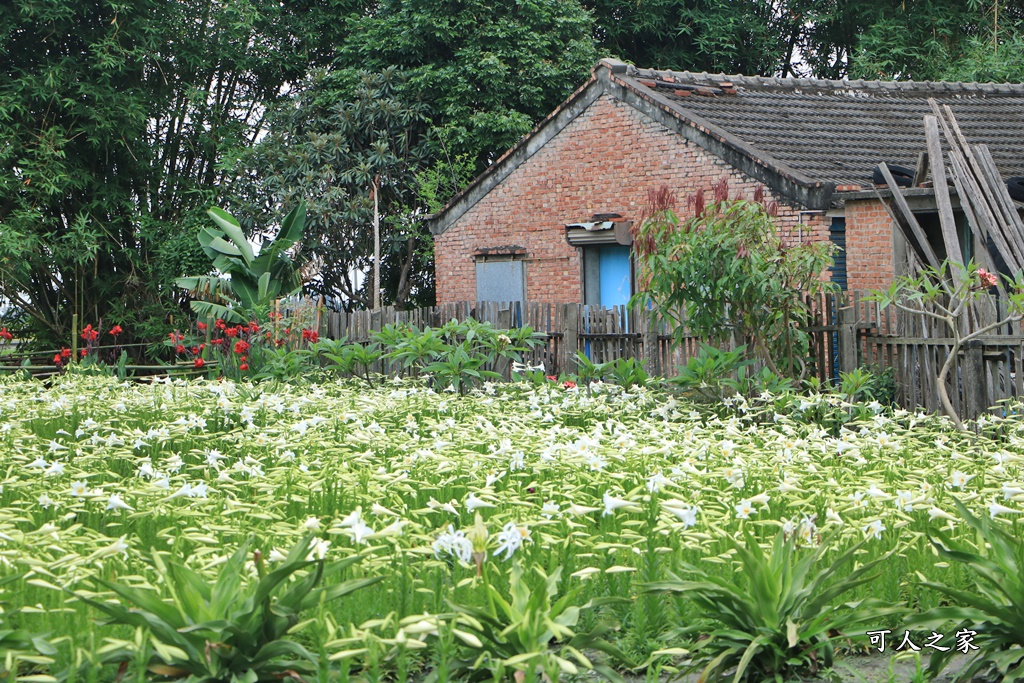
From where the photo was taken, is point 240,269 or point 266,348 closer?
point 266,348

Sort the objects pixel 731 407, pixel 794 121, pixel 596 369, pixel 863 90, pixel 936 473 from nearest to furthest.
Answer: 1. pixel 936 473
2. pixel 731 407
3. pixel 596 369
4. pixel 794 121
5. pixel 863 90

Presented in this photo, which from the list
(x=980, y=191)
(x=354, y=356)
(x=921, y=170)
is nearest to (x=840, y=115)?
(x=921, y=170)

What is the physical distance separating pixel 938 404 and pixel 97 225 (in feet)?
65.3

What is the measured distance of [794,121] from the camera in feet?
59.7

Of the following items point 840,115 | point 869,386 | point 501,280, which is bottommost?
point 869,386

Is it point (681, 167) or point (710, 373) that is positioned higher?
point (681, 167)

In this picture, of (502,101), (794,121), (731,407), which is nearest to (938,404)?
(731,407)

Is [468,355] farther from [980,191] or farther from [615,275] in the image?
[615,275]

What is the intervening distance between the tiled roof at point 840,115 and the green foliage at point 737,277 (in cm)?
559

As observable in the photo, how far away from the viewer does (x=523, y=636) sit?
3441 mm

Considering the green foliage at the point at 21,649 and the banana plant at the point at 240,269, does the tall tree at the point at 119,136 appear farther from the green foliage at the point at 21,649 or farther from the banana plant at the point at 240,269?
the green foliage at the point at 21,649

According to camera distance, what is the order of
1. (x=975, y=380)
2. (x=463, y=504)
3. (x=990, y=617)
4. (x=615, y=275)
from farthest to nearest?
(x=615, y=275) < (x=975, y=380) < (x=463, y=504) < (x=990, y=617)

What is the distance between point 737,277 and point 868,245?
5.71 m

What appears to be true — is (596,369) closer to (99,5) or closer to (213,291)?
(213,291)
